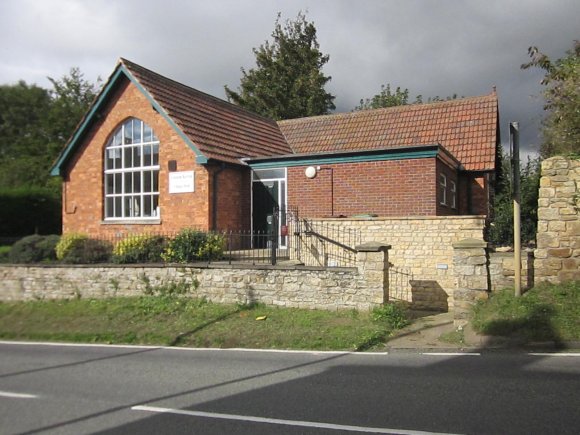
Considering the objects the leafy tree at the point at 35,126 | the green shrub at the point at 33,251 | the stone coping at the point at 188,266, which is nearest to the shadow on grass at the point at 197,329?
the stone coping at the point at 188,266

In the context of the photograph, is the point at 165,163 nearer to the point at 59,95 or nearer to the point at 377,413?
the point at 377,413

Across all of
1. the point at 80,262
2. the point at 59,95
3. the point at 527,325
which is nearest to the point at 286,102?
the point at 59,95

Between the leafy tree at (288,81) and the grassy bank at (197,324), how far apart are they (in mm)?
26052

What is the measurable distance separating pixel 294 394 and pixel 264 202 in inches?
465

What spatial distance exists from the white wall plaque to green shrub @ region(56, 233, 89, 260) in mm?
3213

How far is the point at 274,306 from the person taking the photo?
1185 centimetres

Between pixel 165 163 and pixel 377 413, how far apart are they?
13.5 m

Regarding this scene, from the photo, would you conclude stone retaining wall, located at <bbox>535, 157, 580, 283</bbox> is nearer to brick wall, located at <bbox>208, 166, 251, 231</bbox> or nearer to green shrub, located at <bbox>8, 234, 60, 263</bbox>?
brick wall, located at <bbox>208, 166, 251, 231</bbox>

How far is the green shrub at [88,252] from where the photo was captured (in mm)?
15000

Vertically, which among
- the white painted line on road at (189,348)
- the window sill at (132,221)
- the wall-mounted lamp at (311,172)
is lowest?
the white painted line on road at (189,348)

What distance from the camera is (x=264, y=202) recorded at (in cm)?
1772

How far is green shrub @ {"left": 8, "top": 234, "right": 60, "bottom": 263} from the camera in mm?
16000

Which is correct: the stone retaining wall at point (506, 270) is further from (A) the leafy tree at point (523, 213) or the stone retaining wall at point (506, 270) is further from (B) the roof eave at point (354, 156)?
(B) the roof eave at point (354, 156)

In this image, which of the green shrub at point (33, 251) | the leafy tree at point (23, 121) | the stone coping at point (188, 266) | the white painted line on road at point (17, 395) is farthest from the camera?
the leafy tree at point (23, 121)
